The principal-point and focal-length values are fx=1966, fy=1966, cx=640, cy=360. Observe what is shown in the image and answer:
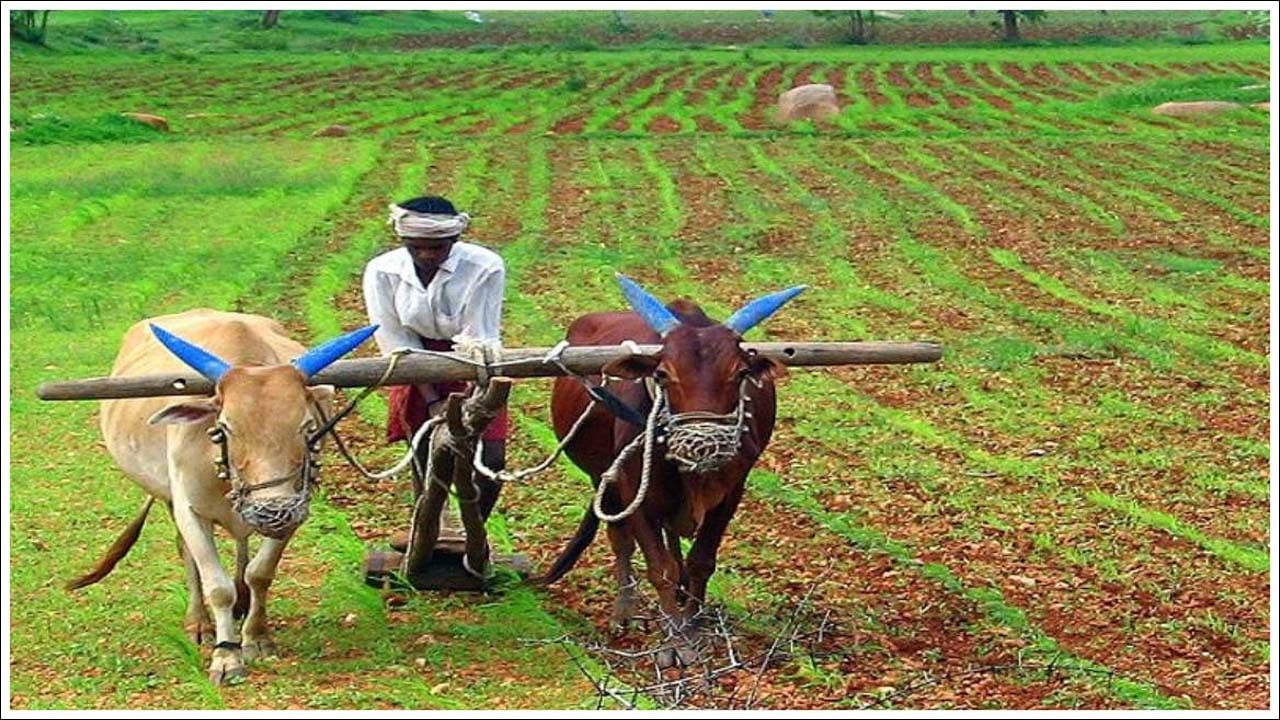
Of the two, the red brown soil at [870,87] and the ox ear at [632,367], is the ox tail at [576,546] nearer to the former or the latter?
the ox ear at [632,367]

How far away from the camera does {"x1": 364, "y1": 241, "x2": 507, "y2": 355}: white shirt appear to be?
24.1ft

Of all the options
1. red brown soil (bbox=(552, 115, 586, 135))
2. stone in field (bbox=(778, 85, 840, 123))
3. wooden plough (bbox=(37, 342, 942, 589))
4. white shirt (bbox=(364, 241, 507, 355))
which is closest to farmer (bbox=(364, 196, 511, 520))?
white shirt (bbox=(364, 241, 507, 355))

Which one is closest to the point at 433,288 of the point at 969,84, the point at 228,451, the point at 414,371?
the point at 414,371

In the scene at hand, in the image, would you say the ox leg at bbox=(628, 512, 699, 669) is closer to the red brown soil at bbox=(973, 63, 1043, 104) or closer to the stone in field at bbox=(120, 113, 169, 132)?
the stone in field at bbox=(120, 113, 169, 132)

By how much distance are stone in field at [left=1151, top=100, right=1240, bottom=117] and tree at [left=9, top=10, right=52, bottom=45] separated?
19.4 m

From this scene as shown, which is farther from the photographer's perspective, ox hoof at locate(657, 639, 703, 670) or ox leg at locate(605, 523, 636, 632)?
ox leg at locate(605, 523, 636, 632)

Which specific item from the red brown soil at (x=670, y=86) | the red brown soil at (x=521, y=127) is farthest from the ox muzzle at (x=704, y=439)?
the red brown soil at (x=670, y=86)

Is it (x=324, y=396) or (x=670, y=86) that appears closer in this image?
(x=324, y=396)

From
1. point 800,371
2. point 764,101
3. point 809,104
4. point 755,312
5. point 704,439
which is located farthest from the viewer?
point 764,101

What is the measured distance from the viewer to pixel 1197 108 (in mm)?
Answer: 26594

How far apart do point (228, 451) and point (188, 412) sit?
0.23 metres

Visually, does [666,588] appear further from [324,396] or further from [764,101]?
[764,101]

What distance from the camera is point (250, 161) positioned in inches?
924

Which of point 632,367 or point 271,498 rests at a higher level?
point 632,367
